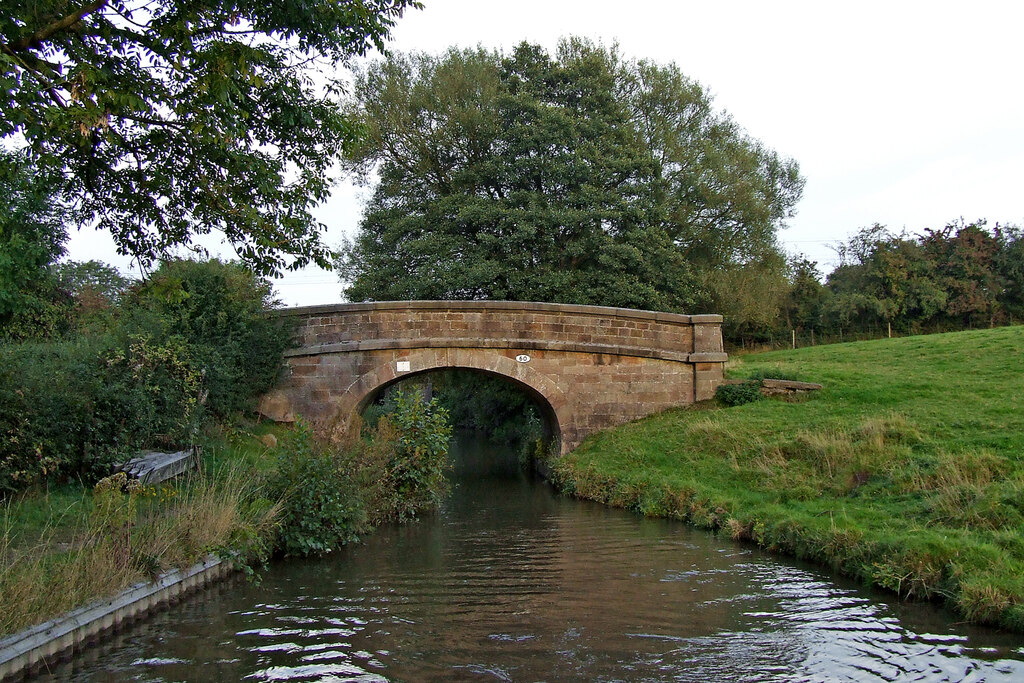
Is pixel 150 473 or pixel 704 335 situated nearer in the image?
pixel 150 473

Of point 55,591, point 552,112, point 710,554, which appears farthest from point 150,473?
point 552,112

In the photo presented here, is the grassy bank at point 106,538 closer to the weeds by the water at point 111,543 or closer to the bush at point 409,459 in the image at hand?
the weeds by the water at point 111,543

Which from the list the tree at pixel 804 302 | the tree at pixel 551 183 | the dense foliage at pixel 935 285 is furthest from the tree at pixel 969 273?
the tree at pixel 551 183

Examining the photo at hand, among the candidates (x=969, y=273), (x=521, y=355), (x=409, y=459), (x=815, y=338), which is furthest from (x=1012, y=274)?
(x=409, y=459)

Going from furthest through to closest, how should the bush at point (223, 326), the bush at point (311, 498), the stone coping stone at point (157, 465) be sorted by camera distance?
the bush at point (223, 326) → the stone coping stone at point (157, 465) → the bush at point (311, 498)

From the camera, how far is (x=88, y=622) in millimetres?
5953

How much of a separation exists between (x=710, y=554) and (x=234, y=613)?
191 inches

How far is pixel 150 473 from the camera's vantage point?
368 inches

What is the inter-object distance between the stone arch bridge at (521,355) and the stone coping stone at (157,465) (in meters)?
4.82

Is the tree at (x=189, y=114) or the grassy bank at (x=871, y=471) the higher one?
the tree at (x=189, y=114)

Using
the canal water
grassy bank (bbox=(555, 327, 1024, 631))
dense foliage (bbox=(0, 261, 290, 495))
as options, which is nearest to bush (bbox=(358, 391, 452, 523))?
the canal water

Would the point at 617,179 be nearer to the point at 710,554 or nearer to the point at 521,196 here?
the point at 521,196

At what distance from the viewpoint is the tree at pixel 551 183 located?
19.0m

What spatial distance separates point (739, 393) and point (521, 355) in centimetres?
401
